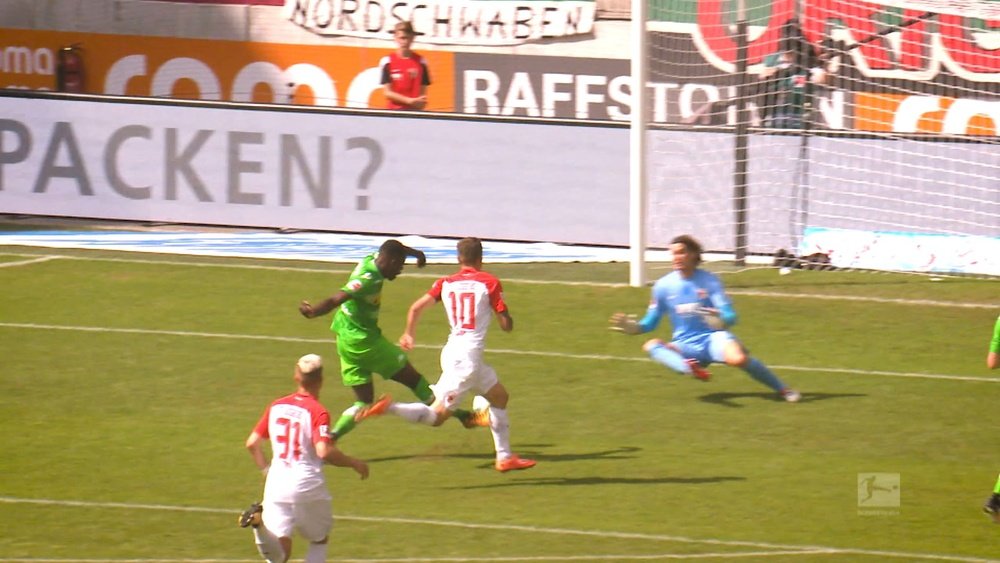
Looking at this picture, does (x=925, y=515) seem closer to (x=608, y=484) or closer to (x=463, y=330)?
(x=608, y=484)

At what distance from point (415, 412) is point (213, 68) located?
821 inches

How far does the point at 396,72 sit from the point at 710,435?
10.6 m

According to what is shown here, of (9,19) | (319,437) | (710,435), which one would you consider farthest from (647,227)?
(9,19)

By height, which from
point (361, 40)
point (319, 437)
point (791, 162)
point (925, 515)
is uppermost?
point (361, 40)

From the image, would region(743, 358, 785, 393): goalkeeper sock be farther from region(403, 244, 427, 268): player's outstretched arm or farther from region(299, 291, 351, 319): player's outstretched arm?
region(299, 291, 351, 319): player's outstretched arm

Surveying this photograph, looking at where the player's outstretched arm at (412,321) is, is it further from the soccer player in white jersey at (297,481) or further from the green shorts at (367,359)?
→ the soccer player in white jersey at (297,481)

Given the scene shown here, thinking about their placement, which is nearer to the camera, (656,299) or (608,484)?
(608,484)

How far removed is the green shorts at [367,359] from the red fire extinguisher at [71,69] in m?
21.1

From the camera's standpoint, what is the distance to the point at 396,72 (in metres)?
22.5

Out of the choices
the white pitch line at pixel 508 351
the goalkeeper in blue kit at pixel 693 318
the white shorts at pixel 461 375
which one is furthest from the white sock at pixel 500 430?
the white pitch line at pixel 508 351

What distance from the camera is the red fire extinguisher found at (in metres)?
31.8

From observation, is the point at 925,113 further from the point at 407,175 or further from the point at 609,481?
the point at 609,481

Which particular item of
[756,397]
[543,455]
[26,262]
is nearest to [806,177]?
[756,397]

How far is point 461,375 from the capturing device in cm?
1180
